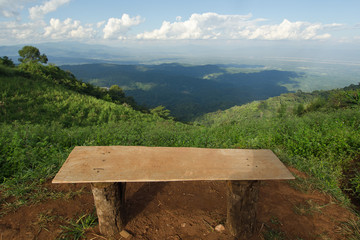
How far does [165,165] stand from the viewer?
185 cm

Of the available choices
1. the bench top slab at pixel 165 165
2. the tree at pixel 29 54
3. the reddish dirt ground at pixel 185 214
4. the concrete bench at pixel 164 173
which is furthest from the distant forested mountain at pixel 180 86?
the concrete bench at pixel 164 173

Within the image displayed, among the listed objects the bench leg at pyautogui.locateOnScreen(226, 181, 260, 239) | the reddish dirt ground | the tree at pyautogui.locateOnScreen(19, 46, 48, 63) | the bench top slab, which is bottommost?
the reddish dirt ground

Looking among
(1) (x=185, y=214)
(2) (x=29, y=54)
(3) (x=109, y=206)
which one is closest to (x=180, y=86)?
(2) (x=29, y=54)

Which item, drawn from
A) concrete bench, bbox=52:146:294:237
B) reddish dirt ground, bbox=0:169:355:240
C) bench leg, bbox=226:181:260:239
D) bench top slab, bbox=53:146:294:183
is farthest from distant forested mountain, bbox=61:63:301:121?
bench leg, bbox=226:181:260:239

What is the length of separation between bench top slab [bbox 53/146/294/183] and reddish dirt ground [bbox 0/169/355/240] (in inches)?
25.3

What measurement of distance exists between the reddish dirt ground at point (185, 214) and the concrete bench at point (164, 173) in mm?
203

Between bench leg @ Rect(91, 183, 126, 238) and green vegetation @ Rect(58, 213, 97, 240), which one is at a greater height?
bench leg @ Rect(91, 183, 126, 238)

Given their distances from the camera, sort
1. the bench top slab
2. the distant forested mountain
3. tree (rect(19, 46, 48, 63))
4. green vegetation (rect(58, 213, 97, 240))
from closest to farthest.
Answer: the bench top slab → green vegetation (rect(58, 213, 97, 240)) → tree (rect(19, 46, 48, 63)) → the distant forested mountain

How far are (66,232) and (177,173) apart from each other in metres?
1.19

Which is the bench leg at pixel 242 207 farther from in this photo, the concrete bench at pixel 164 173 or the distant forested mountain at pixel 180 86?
the distant forested mountain at pixel 180 86

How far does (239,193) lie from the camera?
1839 millimetres

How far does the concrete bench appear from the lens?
1686 mm

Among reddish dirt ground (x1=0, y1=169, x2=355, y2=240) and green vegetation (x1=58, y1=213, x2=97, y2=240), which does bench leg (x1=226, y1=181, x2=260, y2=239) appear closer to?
reddish dirt ground (x1=0, y1=169, x2=355, y2=240)

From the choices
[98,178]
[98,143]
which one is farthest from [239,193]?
[98,143]
